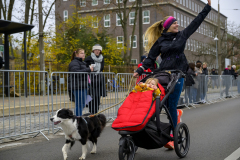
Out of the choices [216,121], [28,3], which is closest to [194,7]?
[28,3]

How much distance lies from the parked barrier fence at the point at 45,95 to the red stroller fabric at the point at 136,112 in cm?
282

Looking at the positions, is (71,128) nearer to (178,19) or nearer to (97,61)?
(97,61)

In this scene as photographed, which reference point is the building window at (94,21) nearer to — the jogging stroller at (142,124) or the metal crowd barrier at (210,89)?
the metal crowd barrier at (210,89)

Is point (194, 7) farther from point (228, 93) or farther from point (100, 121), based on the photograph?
point (100, 121)

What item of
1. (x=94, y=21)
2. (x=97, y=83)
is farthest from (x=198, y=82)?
(x=94, y=21)

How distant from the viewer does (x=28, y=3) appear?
70.3 ft

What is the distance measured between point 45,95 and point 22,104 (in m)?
0.60

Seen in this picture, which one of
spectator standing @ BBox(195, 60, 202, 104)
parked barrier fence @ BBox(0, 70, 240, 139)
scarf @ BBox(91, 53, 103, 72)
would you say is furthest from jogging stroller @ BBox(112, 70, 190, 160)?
spectator standing @ BBox(195, 60, 202, 104)

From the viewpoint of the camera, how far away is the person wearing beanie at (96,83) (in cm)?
824

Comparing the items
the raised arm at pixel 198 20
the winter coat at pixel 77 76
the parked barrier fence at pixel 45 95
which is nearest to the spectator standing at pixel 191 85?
the parked barrier fence at pixel 45 95

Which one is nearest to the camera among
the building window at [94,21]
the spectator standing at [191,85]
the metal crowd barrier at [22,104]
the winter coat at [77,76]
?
the metal crowd barrier at [22,104]

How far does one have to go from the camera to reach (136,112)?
→ 13.2 feet

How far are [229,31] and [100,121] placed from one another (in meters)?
48.0

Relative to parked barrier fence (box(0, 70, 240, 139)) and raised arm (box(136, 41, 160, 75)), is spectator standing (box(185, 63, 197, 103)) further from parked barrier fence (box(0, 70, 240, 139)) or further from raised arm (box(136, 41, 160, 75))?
raised arm (box(136, 41, 160, 75))
